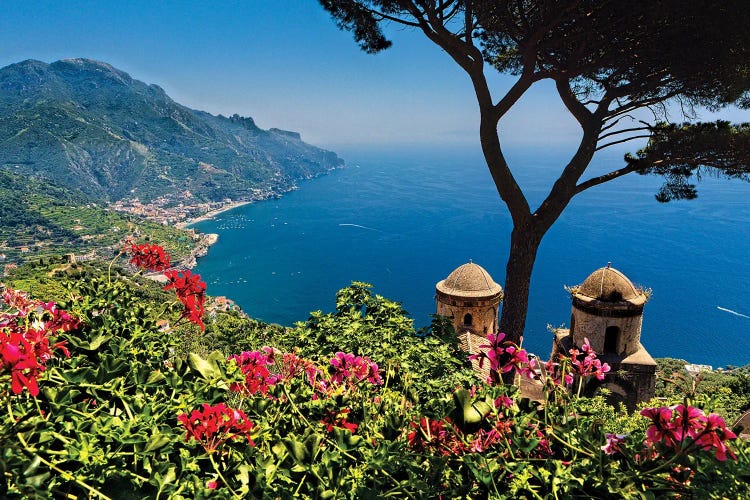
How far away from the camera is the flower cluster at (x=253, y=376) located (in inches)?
90.8

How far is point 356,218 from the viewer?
10094cm

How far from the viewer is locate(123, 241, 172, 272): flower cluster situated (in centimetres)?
271

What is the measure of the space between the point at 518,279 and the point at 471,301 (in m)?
5.29

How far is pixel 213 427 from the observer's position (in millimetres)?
1589

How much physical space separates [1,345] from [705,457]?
2446 millimetres

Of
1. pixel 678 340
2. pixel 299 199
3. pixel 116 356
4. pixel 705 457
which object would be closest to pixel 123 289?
pixel 116 356

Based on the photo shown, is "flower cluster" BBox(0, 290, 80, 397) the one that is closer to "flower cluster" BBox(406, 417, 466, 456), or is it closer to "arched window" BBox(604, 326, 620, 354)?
"flower cluster" BBox(406, 417, 466, 456)

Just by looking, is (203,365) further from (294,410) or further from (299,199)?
(299,199)

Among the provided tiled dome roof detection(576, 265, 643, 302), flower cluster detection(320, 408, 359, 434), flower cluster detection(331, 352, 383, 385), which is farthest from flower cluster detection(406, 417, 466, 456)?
tiled dome roof detection(576, 265, 643, 302)

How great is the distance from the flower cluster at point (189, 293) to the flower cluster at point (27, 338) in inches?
22.4

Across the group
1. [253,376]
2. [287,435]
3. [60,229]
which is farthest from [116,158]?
[287,435]

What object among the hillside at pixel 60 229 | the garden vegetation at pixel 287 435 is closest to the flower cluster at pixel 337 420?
the garden vegetation at pixel 287 435

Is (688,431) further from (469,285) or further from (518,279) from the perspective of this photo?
(469,285)

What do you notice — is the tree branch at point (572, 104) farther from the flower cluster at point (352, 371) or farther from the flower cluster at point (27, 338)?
the flower cluster at point (27, 338)
